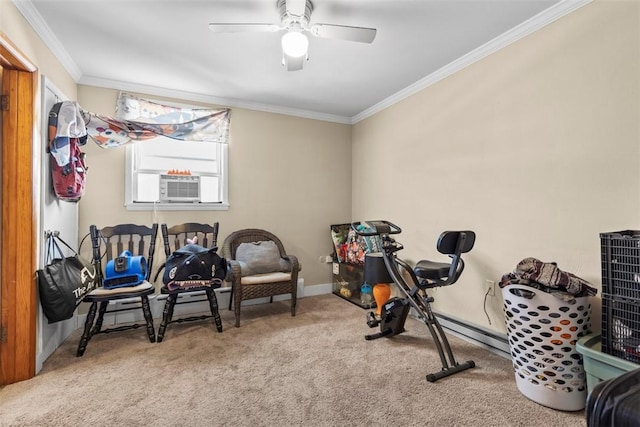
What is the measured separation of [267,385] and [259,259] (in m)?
1.41

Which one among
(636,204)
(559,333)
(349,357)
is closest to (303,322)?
(349,357)

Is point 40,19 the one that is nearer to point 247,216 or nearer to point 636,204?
point 247,216

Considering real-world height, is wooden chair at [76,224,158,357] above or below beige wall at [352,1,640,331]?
below

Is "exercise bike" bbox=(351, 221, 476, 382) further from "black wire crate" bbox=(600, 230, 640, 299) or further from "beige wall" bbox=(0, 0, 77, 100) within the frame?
"beige wall" bbox=(0, 0, 77, 100)

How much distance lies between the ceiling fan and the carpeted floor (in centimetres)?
218

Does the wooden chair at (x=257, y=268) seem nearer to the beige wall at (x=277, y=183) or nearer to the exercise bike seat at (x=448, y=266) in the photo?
the beige wall at (x=277, y=183)

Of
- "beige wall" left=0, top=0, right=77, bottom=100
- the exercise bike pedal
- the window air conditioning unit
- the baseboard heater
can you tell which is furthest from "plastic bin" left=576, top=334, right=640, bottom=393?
"beige wall" left=0, top=0, right=77, bottom=100

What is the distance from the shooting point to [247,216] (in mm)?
3607

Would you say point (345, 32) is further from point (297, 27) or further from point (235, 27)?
point (235, 27)

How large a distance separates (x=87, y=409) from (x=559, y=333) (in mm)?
2669

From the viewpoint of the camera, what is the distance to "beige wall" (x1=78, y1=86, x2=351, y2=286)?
2994 mm

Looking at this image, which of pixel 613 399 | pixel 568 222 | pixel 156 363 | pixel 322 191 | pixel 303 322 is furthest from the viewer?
pixel 322 191

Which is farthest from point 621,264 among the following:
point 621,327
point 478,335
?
point 478,335

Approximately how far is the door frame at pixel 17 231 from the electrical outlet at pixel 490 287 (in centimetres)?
330
